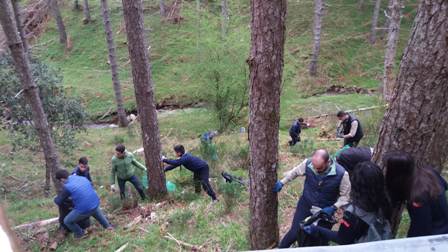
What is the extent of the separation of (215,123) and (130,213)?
9778mm

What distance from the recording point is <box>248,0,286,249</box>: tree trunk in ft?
14.2

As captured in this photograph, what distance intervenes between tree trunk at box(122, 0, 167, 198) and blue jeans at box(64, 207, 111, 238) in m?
1.55

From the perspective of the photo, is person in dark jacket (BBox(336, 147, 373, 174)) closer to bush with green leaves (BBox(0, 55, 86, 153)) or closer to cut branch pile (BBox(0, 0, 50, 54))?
bush with green leaves (BBox(0, 55, 86, 153))

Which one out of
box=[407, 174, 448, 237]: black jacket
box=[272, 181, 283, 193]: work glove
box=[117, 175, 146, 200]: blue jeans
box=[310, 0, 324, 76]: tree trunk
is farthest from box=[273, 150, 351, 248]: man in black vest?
box=[310, 0, 324, 76]: tree trunk

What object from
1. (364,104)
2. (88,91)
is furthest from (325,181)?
(88,91)

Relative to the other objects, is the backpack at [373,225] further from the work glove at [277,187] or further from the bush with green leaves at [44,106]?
the bush with green leaves at [44,106]

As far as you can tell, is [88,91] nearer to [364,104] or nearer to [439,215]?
[364,104]

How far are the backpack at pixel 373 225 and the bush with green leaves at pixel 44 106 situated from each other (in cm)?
1024

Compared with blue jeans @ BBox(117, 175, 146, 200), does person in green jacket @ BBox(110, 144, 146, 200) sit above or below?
above

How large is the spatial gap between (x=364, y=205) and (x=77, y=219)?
4.95 m

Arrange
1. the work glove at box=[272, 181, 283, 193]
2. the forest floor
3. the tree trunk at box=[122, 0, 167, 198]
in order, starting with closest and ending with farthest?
the work glove at box=[272, 181, 283, 193], the forest floor, the tree trunk at box=[122, 0, 167, 198]

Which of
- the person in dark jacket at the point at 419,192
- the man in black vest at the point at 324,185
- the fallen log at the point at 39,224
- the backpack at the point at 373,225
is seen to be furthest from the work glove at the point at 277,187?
the fallen log at the point at 39,224

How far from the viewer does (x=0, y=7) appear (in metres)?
7.97

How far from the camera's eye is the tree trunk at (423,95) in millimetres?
3686
